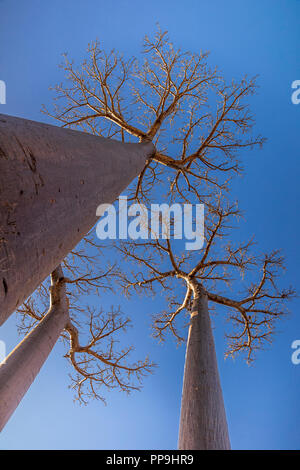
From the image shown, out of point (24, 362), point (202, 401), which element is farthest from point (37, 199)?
point (24, 362)

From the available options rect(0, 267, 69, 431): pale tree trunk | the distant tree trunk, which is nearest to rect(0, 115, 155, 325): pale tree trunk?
the distant tree trunk

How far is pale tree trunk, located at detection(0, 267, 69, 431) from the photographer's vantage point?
9.62 feet

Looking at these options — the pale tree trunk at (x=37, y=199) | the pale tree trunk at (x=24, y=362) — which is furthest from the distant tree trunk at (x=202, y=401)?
the pale tree trunk at (x=24, y=362)

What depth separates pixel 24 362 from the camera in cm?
319

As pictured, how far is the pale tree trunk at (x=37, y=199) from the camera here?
1.00 metres

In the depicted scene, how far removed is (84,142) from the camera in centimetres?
197

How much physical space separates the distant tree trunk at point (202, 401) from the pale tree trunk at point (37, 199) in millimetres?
1439

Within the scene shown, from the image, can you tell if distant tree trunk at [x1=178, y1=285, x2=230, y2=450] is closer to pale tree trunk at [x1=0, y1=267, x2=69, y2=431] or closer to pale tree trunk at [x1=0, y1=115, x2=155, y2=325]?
pale tree trunk at [x1=0, y1=115, x2=155, y2=325]

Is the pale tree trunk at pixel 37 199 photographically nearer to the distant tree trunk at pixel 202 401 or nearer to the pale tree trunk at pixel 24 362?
the distant tree trunk at pixel 202 401

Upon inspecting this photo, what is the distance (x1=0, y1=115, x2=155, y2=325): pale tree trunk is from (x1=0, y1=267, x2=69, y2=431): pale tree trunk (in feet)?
7.72

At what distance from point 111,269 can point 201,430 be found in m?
3.62
